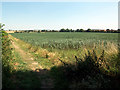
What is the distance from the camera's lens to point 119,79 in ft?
15.4

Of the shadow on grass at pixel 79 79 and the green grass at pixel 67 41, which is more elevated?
the green grass at pixel 67 41

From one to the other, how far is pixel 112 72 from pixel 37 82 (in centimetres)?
292

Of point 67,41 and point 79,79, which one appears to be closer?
point 79,79

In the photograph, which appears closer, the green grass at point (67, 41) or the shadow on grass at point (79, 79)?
the shadow on grass at point (79, 79)

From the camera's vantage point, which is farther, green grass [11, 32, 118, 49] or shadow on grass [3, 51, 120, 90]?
green grass [11, 32, 118, 49]

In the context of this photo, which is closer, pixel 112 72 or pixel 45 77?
pixel 112 72

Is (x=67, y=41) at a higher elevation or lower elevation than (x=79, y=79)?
higher

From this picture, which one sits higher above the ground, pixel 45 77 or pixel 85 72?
pixel 85 72

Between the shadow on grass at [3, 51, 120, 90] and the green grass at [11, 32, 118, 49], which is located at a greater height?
the green grass at [11, 32, 118, 49]

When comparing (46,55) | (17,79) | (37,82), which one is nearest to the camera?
(37,82)

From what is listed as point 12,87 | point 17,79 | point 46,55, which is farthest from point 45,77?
point 46,55

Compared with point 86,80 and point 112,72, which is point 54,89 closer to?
point 86,80

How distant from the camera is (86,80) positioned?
461 cm

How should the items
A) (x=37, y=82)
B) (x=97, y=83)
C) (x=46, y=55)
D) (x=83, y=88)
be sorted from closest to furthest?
1. (x=83, y=88)
2. (x=97, y=83)
3. (x=37, y=82)
4. (x=46, y=55)
